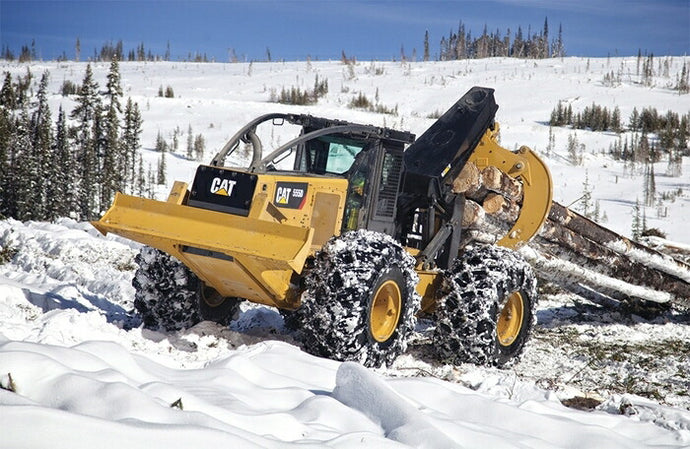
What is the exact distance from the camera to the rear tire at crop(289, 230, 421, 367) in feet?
23.5

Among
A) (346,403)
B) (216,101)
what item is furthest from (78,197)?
(346,403)

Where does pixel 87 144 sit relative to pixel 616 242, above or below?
above

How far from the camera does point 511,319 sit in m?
9.18

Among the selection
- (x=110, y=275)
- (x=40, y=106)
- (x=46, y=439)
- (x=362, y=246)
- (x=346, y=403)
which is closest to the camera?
(x=46, y=439)

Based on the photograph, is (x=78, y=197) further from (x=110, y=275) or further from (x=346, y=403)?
(x=346, y=403)

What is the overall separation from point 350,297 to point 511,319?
2803 mm

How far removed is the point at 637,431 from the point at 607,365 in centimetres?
316

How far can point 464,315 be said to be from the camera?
27.2 feet

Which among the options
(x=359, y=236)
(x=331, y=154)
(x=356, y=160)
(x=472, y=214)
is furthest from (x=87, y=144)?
(x=359, y=236)

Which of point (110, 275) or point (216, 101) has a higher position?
point (216, 101)

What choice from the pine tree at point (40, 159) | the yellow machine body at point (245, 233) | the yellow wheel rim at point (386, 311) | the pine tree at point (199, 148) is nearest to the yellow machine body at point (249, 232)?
the yellow machine body at point (245, 233)

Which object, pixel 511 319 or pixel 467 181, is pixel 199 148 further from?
pixel 511 319

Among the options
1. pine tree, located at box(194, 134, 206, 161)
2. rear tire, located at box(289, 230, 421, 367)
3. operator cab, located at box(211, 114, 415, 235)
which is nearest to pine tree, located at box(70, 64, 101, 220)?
pine tree, located at box(194, 134, 206, 161)

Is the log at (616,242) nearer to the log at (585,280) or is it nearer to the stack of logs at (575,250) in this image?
the stack of logs at (575,250)
